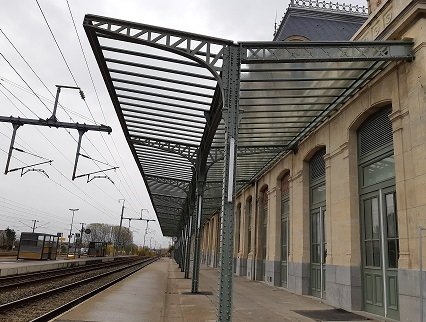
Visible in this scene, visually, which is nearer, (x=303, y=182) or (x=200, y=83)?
(x=200, y=83)

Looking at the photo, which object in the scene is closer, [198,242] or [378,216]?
[378,216]

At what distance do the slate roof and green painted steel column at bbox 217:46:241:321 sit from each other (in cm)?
1098

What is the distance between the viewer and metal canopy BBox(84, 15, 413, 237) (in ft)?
28.0

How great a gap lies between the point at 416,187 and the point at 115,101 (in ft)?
30.6

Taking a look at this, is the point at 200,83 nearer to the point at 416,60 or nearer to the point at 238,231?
the point at 416,60

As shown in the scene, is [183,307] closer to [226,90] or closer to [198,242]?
[198,242]

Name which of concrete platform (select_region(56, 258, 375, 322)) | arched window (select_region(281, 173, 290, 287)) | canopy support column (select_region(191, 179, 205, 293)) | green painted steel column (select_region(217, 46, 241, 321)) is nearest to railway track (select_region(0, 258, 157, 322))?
concrete platform (select_region(56, 258, 375, 322))

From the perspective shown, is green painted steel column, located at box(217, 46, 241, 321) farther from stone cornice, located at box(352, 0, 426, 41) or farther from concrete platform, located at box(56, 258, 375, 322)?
stone cornice, located at box(352, 0, 426, 41)

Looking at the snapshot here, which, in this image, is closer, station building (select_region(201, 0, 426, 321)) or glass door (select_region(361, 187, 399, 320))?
station building (select_region(201, 0, 426, 321))

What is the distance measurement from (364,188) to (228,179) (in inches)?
223

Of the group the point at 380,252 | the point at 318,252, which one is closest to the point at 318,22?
the point at 318,252

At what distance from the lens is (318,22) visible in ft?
63.5

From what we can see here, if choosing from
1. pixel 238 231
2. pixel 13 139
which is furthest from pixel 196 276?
pixel 238 231

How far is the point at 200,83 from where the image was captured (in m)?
11.9
